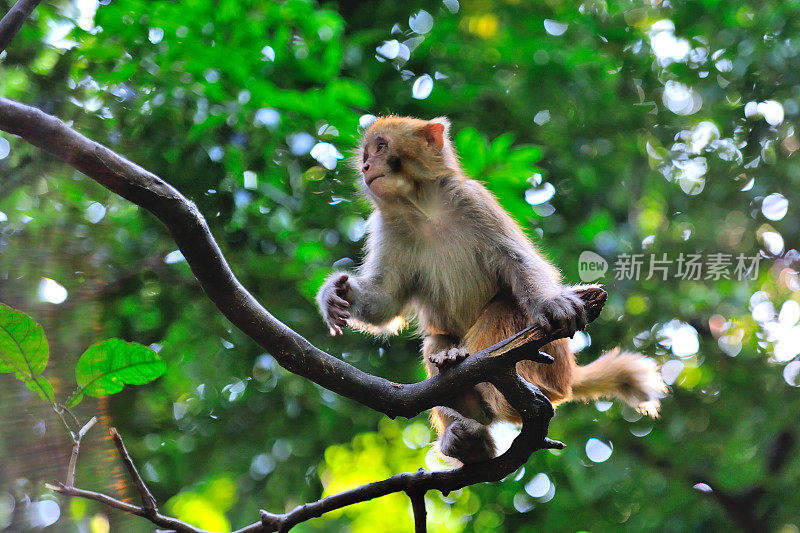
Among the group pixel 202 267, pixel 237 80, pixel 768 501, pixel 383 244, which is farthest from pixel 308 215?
pixel 768 501

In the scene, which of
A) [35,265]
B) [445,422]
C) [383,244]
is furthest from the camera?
[383,244]

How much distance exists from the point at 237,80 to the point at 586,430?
4929 mm

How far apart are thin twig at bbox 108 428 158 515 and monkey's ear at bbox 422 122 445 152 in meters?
3.39

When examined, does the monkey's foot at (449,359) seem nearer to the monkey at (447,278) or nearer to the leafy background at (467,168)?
the monkey at (447,278)

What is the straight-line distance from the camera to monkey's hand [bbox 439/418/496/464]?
4.22m

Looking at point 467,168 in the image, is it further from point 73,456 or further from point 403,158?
point 73,456

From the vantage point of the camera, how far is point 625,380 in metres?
5.22

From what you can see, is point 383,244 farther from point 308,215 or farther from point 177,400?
point 177,400

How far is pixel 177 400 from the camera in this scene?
812 cm

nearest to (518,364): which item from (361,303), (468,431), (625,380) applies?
(468,431)

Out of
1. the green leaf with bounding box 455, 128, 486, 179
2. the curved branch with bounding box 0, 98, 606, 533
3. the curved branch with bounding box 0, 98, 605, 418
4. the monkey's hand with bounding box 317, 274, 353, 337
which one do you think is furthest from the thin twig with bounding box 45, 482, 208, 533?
the green leaf with bounding box 455, 128, 486, 179

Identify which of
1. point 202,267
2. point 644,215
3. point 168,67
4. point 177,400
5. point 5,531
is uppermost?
point 202,267

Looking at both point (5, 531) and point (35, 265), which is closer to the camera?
point (5, 531)

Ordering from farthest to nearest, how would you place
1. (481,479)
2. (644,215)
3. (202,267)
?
(644,215), (481,479), (202,267)
